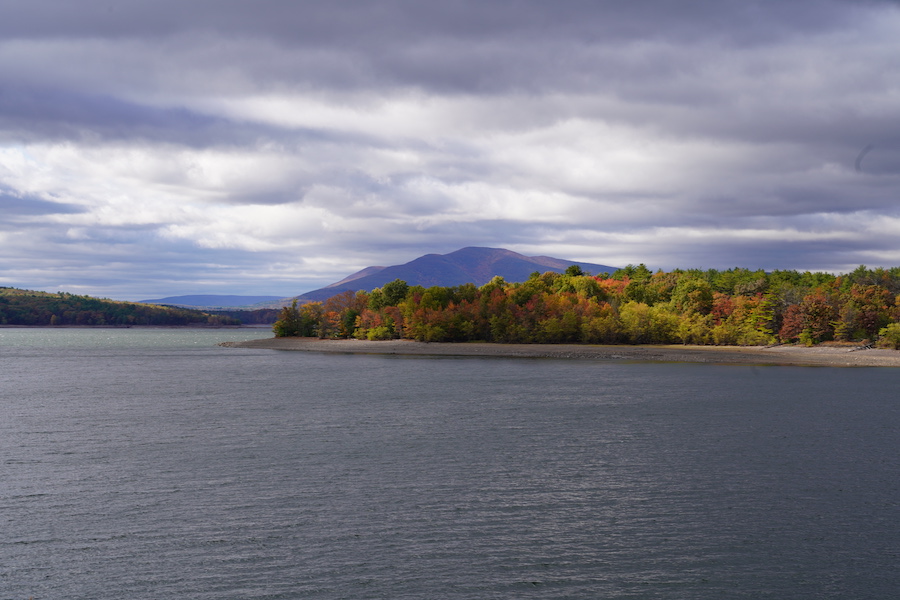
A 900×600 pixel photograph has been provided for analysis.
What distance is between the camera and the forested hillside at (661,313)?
15475cm

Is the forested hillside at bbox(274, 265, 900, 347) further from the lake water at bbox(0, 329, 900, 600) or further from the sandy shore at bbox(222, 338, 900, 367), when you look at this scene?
the lake water at bbox(0, 329, 900, 600)

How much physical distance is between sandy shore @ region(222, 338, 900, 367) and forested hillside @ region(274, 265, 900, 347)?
7.28m

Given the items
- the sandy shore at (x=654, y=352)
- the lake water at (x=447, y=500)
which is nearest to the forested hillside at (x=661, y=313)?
the sandy shore at (x=654, y=352)

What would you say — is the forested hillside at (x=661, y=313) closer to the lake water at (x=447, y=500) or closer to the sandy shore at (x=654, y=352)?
the sandy shore at (x=654, y=352)

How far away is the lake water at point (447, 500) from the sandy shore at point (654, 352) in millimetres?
71380

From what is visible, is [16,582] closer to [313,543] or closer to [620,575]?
[313,543]

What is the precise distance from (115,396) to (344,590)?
6056cm

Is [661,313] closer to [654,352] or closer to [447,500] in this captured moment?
[654,352]

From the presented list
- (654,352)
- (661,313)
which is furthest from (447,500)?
(661,313)

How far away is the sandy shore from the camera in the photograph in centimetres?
13125

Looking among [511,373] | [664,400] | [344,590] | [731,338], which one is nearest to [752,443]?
[664,400]

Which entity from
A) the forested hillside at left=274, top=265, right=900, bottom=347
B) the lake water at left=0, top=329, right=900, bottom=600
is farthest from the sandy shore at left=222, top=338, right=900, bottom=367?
the lake water at left=0, top=329, right=900, bottom=600

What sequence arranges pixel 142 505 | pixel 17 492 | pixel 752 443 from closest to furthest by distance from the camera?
1. pixel 142 505
2. pixel 17 492
3. pixel 752 443

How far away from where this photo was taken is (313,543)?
24.9m
